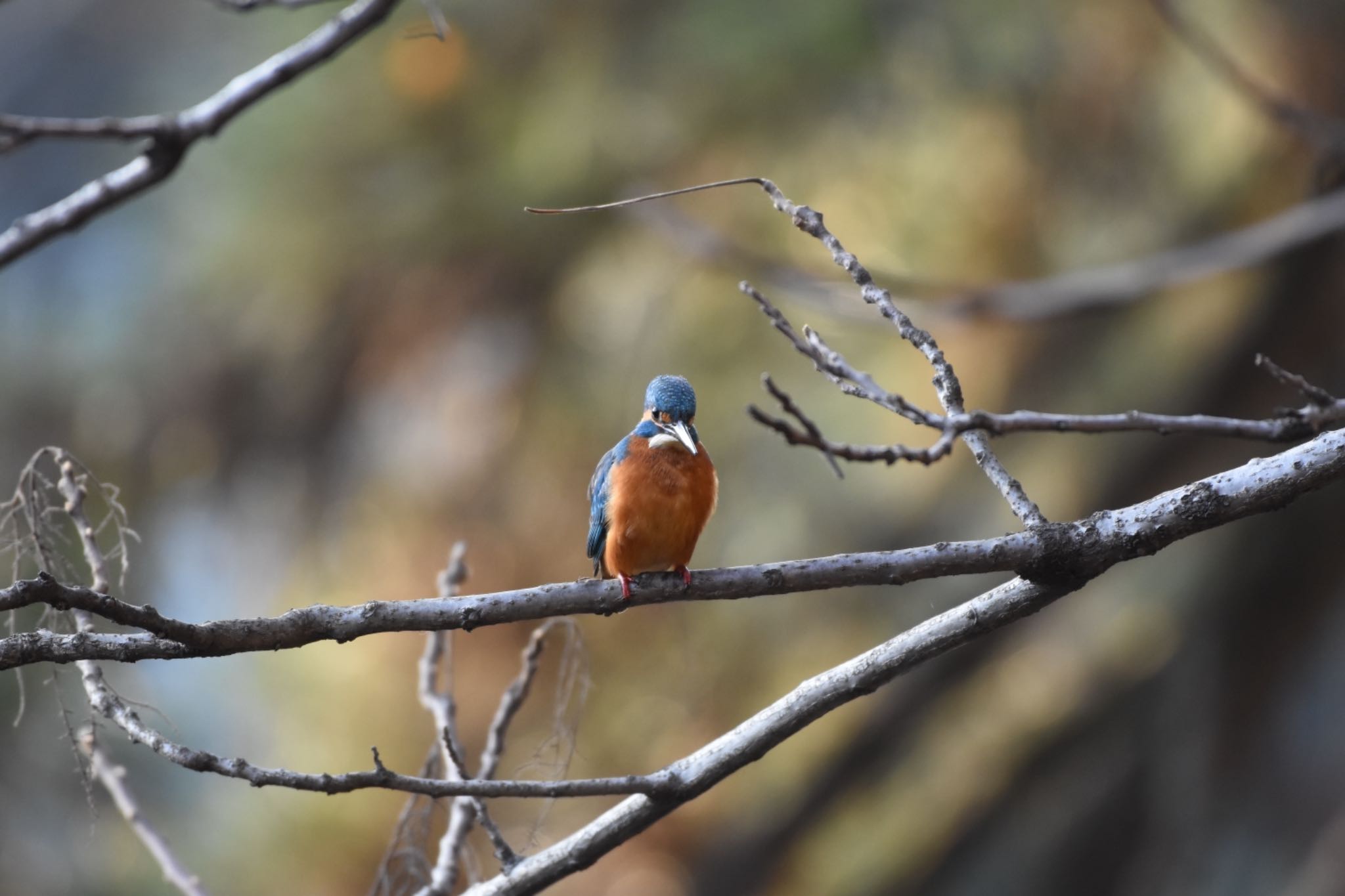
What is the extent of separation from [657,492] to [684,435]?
0.15 metres

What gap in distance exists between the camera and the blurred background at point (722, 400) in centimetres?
509

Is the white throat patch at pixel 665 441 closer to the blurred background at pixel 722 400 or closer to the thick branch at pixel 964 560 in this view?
the thick branch at pixel 964 560

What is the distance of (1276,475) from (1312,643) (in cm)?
380

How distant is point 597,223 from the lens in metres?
5.52

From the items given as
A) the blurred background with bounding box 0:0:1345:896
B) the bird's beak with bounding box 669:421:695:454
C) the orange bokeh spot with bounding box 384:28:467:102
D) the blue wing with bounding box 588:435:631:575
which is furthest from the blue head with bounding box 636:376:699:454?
the orange bokeh spot with bounding box 384:28:467:102

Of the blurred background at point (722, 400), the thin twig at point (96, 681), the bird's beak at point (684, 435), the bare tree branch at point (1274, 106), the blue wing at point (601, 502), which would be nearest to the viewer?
the thin twig at point (96, 681)

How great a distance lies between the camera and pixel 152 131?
2168 mm

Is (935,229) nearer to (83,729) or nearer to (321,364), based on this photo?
(321,364)

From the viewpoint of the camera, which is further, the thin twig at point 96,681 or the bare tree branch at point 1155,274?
the bare tree branch at point 1155,274

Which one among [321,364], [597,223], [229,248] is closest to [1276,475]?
[597,223]

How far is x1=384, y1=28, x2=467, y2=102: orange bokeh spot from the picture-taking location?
5320mm

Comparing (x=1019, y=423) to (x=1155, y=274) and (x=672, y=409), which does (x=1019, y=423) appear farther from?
(x=1155, y=274)

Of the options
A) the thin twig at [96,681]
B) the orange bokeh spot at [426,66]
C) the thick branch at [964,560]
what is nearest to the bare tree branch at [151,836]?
the thin twig at [96,681]

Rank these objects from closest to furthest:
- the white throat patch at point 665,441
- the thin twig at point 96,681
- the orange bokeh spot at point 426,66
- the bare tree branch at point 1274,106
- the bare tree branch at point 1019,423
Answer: the bare tree branch at point 1019,423 < the thin twig at point 96,681 < the white throat patch at point 665,441 < the bare tree branch at point 1274,106 < the orange bokeh spot at point 426,66
